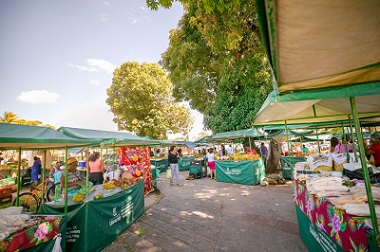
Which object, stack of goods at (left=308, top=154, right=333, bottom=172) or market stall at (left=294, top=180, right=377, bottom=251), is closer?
market stall at (left=294, top=180, right=377, bottom=251)

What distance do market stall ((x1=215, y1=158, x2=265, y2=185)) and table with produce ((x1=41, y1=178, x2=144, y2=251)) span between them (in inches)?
275

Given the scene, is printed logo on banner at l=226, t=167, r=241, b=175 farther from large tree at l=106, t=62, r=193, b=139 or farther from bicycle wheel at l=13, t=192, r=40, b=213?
large tree at l=106, t=62, r=193, b=139

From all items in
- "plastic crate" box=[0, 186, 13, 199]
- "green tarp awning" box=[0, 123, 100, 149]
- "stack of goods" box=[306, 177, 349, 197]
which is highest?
"green tarp awning" box=[0, 123, 100, 149]

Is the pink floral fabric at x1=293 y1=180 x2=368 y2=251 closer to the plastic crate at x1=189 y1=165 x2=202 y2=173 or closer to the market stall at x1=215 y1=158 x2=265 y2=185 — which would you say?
the market stall at x1=215 y1=158 x2=265 y2=185

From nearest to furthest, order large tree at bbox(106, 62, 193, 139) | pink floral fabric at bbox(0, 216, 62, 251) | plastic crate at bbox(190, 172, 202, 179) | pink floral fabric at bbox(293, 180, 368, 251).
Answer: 1. pink floral fabric at bbox(293, 180, 368, 251)
2. pink floral fabric at bbox(0, 216, 62, 251)
3. plastic crate at bbox(190, 172, 202, 179)
4. large tree at bbox(106, 62, 193, 139)

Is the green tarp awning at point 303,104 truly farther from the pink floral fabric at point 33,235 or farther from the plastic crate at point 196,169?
the plastic crate at point 196,169

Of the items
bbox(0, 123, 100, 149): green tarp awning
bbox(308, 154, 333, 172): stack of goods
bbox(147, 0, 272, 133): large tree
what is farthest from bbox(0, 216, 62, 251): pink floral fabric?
bbox(308, 154, 333, 172): stack of goods

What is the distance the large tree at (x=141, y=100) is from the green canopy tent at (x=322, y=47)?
20.8 m

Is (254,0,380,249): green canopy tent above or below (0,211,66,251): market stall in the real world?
above

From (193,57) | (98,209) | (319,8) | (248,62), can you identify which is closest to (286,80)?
(319,8)

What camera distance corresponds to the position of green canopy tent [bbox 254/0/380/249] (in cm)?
86

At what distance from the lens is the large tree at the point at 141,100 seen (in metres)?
21.8

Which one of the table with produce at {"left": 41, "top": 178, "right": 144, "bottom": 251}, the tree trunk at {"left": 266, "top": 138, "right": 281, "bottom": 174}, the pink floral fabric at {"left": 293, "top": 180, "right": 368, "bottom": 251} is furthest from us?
the tree trunk at {"left": 266, "top": 138, "right": 281, "bottom": 174}

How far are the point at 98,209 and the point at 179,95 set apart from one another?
13846 millimetres
